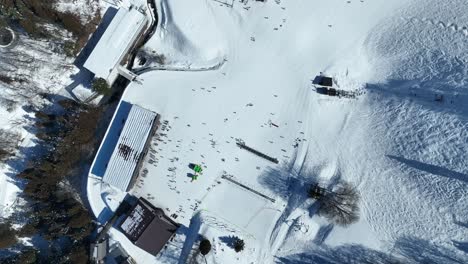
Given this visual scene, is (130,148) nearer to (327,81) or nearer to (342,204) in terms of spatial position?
(327,81)

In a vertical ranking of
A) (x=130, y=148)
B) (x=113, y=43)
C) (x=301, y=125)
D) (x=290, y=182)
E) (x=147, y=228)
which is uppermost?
(x=113, y=43)

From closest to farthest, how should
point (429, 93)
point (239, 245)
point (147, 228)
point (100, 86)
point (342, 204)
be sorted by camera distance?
point (429, 93) → point (342, 204) → point (147, 228) → point (239, 245) → point (100, 86)

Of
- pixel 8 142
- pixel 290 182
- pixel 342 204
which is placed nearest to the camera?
pixel 342 204

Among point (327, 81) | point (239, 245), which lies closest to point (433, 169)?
point (327, 81)

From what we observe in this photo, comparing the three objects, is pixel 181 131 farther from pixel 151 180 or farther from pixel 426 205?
pixel 426 205

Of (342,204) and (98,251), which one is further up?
(342,204)

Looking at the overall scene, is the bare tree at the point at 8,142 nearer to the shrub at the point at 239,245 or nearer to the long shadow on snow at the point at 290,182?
the shrub at the point at 239,245

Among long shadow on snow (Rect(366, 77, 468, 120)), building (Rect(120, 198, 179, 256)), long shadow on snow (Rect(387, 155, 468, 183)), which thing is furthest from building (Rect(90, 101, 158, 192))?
long shadow on snow (Rect(387, 155, 468, 183))
